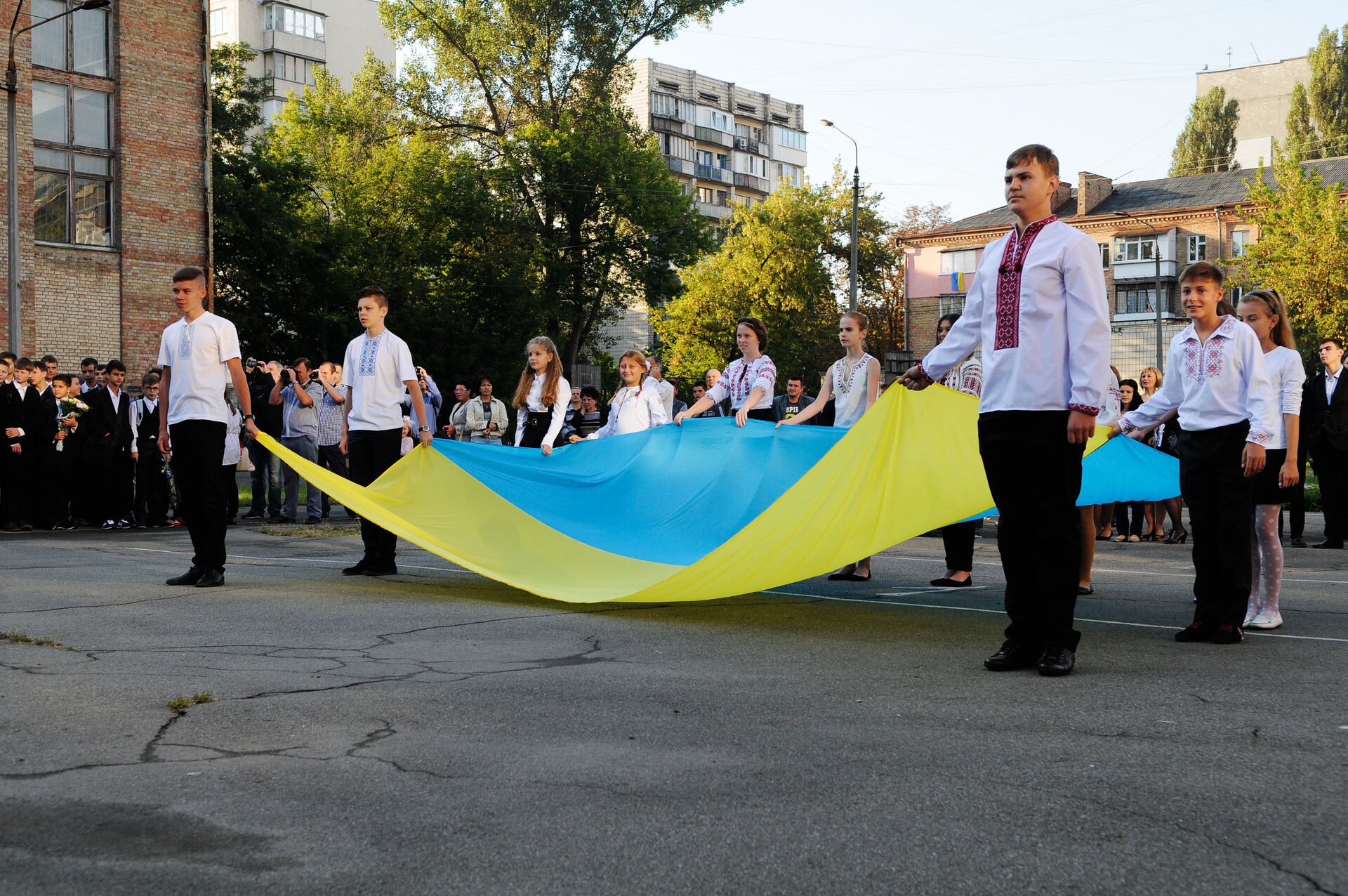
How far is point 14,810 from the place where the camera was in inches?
144

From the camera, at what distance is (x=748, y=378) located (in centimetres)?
1042

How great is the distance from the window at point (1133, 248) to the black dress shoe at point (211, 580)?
67.7m

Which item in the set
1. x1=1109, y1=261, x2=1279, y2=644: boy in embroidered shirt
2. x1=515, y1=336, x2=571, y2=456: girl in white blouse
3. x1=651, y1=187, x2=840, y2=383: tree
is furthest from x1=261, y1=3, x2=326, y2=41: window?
x1=1109, y1=261, x2=1279, y2=644: boy in embroidered shirt

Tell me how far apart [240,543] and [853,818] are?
11.3 m

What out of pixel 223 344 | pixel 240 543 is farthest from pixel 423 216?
pixel 223 344

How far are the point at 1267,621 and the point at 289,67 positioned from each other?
85.1 m

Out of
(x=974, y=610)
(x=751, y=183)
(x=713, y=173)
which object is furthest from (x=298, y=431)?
(x=751, y=183)

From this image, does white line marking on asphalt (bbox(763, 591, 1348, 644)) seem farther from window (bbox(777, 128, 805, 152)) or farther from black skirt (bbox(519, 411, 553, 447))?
window (bbox(777, 128, 805, 152))


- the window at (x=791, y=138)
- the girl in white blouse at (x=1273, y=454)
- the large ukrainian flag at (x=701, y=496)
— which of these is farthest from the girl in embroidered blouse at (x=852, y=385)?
the window at (x=791, y=138)

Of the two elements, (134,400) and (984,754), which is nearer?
(984,754)

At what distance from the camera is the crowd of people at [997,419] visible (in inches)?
230

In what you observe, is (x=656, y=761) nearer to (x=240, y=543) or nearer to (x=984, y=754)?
(x=984, y=754)

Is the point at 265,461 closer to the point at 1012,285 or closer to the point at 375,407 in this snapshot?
the point at 375,407

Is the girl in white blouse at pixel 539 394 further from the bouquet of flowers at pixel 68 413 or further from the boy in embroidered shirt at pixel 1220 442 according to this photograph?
the bouquet of flowers at pixel 68 413
